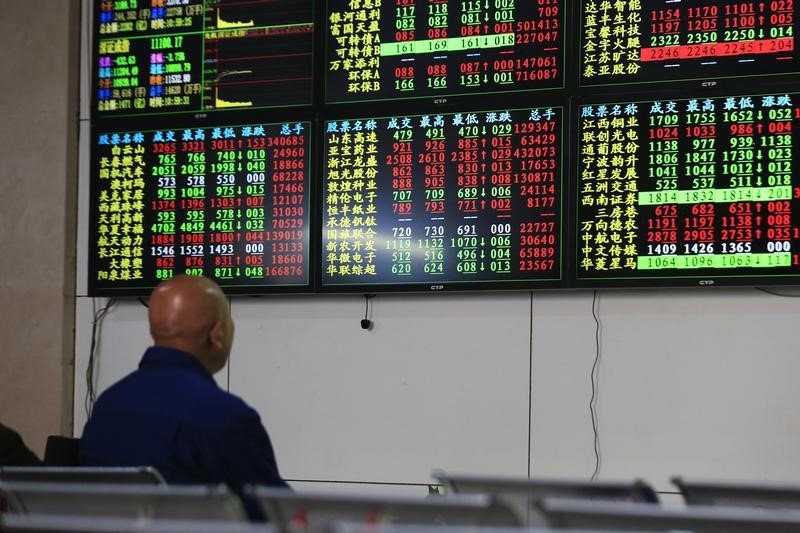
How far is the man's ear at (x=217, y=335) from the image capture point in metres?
2.80

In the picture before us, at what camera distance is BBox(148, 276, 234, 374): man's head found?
109 inches

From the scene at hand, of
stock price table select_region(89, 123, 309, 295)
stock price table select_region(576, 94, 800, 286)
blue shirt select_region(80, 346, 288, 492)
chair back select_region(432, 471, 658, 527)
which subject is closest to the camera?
chair back select_region(432, 471, 658, 527)

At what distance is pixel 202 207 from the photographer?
4414mm

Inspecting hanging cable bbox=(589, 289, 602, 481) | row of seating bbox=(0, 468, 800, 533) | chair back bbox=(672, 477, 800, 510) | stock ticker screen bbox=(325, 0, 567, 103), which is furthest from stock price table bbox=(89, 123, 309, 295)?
chair back bbox=(672, 477, 800, 510)

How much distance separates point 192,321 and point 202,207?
5.58ft

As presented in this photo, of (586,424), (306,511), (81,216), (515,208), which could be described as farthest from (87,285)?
(306,511)

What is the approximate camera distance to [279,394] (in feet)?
14.5

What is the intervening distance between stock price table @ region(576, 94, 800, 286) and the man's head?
62.0 inches

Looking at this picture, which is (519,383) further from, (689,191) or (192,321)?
(192,321)

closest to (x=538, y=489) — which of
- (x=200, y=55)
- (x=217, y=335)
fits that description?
(x=217, y=335)

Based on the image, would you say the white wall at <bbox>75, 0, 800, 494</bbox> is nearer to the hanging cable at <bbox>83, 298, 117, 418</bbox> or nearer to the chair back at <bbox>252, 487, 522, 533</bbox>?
the hanging cable at <bbox>83, 298, 117, 418</bbox>

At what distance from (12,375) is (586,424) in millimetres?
2506

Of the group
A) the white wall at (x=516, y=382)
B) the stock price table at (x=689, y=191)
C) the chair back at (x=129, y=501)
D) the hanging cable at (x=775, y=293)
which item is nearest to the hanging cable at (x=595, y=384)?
the white wall at (x=516, y=382)

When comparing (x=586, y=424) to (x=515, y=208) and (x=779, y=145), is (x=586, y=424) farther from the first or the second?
(x=779, y=145)
